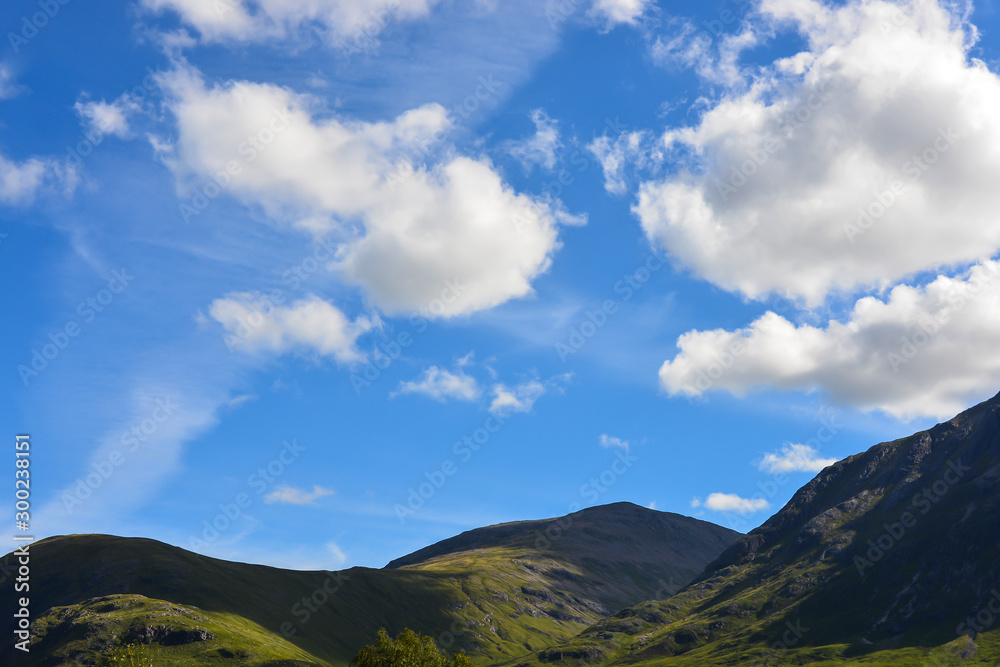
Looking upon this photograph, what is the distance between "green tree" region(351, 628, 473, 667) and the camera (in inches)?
3846

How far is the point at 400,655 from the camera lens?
98.2 metres

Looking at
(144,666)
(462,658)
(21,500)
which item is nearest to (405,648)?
(462,658)

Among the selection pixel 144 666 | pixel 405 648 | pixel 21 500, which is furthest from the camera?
pixel 405 648

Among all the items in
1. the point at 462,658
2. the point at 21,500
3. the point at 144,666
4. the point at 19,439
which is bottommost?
the point at 462,658

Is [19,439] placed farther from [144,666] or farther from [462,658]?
[462,658]

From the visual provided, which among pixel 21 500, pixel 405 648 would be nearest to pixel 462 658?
pixel 405 648

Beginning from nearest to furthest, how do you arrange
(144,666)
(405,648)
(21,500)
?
1. (144,666)
2. (21,500)
3. (405,648)

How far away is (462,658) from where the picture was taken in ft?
337

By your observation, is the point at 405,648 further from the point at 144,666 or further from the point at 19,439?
the point at 19,439

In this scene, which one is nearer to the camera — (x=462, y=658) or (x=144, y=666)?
(x=144, y=666)

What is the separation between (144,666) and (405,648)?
44.6m

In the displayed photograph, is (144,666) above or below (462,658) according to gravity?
above

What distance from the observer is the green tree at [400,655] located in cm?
9769

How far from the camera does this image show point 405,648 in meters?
99.4
